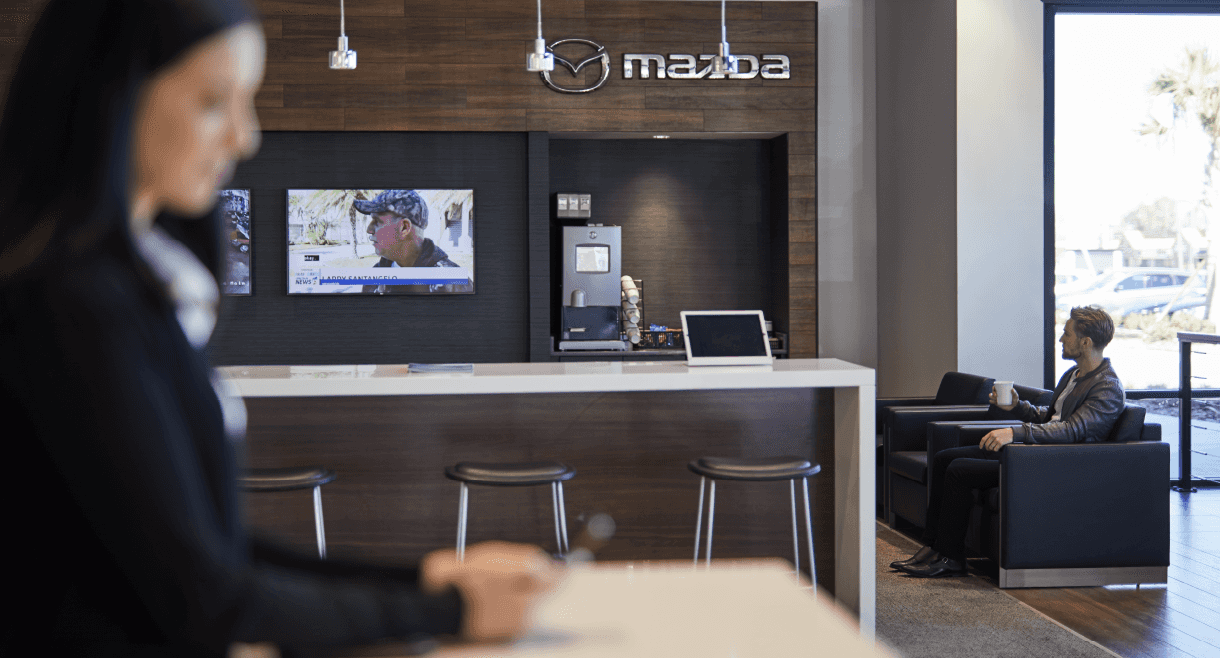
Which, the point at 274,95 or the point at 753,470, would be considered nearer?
the point at 753,470

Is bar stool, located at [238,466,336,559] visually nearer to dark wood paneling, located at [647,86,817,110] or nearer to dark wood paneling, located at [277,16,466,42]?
dark wood paneling, located at [277,16,466,42]

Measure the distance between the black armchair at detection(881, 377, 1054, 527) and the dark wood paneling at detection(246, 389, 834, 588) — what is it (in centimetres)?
147

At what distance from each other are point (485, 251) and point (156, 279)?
20.2 ft

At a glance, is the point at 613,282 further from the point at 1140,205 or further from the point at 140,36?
the point at 140,36

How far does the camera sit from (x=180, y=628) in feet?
2.11

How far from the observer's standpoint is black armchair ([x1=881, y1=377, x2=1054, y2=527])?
5.28 metres

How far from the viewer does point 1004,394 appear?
4.62 metres

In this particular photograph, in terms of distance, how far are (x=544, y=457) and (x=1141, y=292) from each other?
4797 millimetres

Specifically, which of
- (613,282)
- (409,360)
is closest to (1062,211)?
(613,282)

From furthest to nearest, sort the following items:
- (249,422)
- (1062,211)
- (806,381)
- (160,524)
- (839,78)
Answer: (839,78) → (1062,211) → (249,422) → (806,381) → (160,524)

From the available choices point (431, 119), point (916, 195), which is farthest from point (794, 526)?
point (431, 119)

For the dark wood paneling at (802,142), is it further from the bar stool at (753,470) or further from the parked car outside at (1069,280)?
the bar stool at (753,470)

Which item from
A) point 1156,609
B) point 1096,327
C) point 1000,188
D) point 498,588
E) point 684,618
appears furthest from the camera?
point 1000,188

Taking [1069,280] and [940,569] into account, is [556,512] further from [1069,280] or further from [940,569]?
[1069,280]
